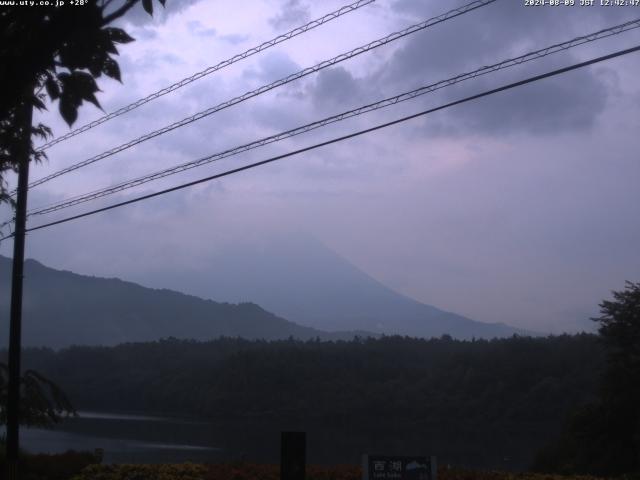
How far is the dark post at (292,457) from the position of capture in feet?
39.2

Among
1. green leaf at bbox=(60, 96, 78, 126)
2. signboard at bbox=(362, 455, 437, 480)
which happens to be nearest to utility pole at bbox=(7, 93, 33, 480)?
signboard at bbox=(362, 455, 437, 480)

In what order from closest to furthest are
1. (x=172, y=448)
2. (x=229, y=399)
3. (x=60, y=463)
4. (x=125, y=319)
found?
(x=60, y=463), (x=172, y=448), (x=229, y=399), (x=125, y=319)

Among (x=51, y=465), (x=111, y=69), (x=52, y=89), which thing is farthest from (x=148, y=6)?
(x=51, y=465)

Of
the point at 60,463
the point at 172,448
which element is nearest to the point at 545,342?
the point at 172,448

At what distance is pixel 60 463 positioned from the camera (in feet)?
56.1

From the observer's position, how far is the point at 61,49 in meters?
6.92

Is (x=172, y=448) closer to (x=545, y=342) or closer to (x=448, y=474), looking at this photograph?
(x=448, y=474)

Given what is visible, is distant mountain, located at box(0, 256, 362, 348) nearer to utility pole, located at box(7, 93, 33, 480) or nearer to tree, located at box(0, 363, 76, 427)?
tree, located at box(0, 363, 76, 427)

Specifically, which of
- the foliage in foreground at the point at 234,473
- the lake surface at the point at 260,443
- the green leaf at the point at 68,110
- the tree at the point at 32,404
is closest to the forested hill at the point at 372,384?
the lake surface at the point at 260,443

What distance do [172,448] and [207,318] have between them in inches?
5287

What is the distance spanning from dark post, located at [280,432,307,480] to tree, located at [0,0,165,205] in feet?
21.0

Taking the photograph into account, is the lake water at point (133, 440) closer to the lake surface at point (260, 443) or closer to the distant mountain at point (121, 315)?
the lake surface at point (260, 443)

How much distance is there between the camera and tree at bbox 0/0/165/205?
242 inches

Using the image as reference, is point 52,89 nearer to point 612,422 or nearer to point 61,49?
point 61,49
